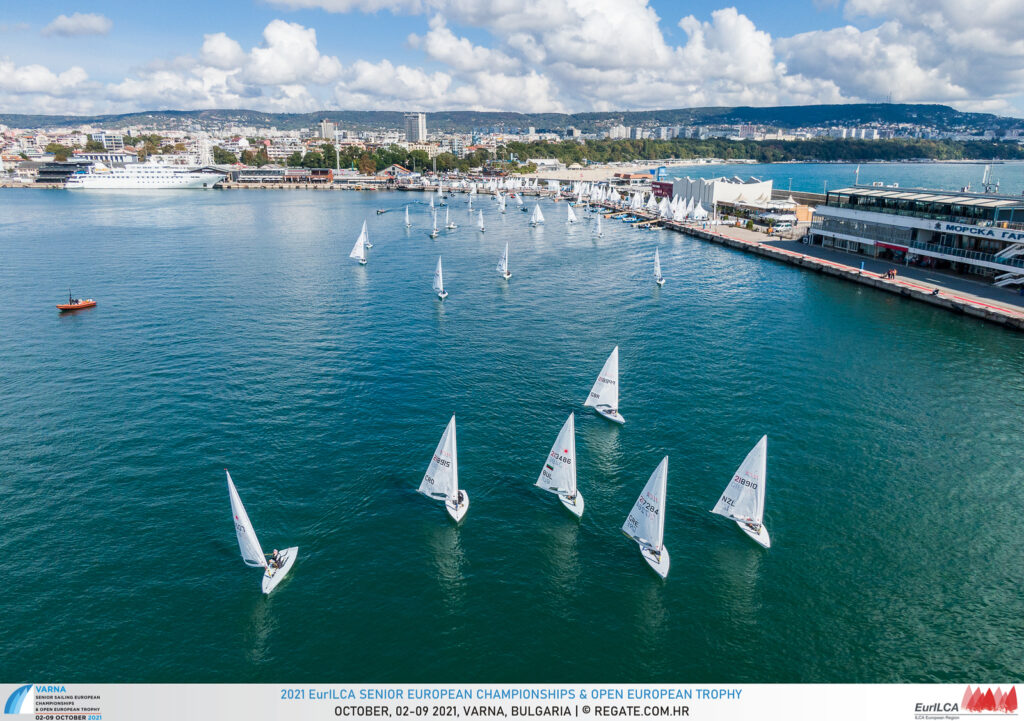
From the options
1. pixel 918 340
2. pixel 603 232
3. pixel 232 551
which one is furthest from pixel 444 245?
pixel 232 551

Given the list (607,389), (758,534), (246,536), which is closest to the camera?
(246,536)

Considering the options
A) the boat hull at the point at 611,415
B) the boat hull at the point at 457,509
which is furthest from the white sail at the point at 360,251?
the boat hull at the point at 457,509

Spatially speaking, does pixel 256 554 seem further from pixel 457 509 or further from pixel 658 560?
pixel 658 560

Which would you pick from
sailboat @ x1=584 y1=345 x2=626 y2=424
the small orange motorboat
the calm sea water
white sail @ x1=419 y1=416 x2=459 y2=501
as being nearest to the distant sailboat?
the calm sea water

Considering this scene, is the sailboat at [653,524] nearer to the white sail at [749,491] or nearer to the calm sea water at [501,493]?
the calm sea water at [501,493]

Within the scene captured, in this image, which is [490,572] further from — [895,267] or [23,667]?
[895,267]

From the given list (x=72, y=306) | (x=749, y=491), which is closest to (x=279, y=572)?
(x=749, y=491)
